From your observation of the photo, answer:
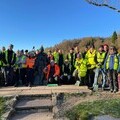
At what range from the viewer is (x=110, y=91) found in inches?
594

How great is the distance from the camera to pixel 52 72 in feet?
58.9

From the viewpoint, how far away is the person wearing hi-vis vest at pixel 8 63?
711 inches

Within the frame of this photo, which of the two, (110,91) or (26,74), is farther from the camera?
(26,74)

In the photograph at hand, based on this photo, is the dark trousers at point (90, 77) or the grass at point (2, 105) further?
the dark trousers at point (90, 77)

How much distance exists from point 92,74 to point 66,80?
168 centimetres

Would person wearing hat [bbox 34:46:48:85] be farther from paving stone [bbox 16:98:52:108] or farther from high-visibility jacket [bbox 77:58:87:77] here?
paving stone [bbox 16:98:52:108]

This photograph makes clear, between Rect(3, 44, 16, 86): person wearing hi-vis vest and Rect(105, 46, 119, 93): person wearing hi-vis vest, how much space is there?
15.7 ft

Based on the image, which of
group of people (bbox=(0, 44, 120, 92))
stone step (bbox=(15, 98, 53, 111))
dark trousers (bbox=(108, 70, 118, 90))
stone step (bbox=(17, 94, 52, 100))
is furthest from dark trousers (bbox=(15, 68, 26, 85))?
dark trousers (bbox=(108, 70, 118, 90))

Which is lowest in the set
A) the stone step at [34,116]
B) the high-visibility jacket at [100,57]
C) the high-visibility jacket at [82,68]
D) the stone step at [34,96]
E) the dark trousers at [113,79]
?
the stone step at [34,116]

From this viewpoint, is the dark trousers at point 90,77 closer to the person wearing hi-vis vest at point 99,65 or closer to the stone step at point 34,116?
the person wearing hi-vis vest at point 99,65

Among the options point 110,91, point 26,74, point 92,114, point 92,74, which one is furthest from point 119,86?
point 26,74

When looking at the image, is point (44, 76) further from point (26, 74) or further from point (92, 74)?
point (92, 74)

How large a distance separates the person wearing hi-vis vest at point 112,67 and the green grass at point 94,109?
6.14 ft

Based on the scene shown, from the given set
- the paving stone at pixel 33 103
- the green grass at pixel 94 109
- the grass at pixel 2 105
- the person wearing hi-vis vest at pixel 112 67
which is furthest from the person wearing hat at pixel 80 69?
the grass at pixel 2 105
